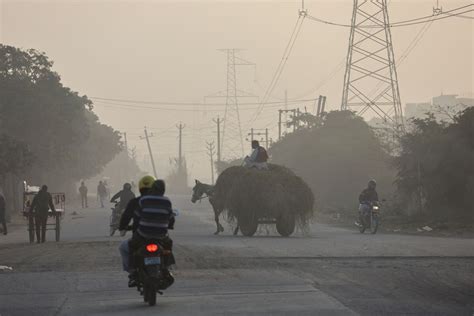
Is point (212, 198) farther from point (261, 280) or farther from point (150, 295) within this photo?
point (150, 295)

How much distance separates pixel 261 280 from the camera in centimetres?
1694

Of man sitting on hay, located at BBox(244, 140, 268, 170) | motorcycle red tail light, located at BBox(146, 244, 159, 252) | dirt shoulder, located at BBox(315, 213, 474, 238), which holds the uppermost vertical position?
man sitting on hay, located at BBox(244, 140, 268, 170)

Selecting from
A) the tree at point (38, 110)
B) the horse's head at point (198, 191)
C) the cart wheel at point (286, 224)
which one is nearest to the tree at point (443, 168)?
the horse's head at point (198, 191)

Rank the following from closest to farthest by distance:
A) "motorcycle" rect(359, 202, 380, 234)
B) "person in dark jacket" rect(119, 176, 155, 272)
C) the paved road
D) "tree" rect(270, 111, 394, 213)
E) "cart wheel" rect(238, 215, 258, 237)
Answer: the paved road, "person in dark jacket" rect(119, 176, 155, 272), "cart wheel" rect(238, 215, 258, 237), "motorcycle" rect(359, 202, 380, 234), "tree" rect(270, 111, 394, 213)

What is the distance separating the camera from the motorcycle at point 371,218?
113 feet

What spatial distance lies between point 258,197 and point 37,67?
51373mm

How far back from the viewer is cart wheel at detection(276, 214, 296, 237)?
31.4 metres

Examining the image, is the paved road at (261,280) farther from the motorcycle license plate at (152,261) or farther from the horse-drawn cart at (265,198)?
the horse-drawn cart at (265,198)

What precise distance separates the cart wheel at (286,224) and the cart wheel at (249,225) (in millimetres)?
697

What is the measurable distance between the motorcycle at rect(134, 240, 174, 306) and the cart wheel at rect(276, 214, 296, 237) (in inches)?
689

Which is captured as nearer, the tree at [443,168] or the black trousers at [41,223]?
the black trousers at [41,223]

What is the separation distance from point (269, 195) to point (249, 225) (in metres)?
1.43

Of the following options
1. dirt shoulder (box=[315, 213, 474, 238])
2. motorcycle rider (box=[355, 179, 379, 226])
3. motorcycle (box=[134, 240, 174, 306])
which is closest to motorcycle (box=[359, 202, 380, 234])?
motorcycle rider (box=[355, 179, 379, 226])

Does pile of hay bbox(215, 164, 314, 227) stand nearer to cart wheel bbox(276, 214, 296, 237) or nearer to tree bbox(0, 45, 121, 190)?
cart wheel bbox(276, 214, 296, 237)
